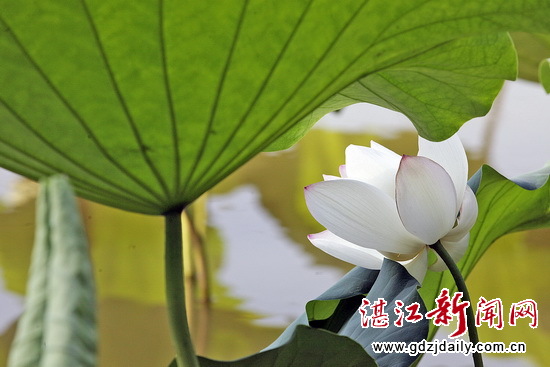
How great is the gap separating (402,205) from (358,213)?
18 mm

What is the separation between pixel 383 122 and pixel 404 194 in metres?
2.16

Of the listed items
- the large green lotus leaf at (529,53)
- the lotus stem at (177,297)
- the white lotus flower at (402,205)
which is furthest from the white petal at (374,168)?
the large green lotus leaf at (529,53)

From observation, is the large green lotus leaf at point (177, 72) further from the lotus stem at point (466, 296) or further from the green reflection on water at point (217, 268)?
the green reflection on water at point (217, 268)

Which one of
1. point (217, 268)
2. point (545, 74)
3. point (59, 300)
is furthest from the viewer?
point (217, 268)

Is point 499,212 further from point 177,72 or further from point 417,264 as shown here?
point 177,72

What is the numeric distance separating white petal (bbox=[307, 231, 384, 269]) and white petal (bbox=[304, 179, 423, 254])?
0.02m

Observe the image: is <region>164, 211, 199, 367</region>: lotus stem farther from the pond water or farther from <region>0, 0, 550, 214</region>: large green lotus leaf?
the pond water

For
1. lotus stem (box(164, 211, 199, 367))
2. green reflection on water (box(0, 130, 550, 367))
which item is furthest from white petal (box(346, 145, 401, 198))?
green reflection on water (box(0, 130, 550, 367))

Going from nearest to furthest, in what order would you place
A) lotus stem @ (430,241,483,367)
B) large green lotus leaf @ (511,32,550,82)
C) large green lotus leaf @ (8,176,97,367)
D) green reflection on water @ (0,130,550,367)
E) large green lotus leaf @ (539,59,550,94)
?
large green lotus leaf @ (8,176,97,367)
lotus stem @ (430,241,483,367)
large green lotus leaf @ (539,59,550,94)
green reflection on water @ (0,130,550,367)
large green lotus leaf @ (511,32,550,82)

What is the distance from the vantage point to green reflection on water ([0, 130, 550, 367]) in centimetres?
132

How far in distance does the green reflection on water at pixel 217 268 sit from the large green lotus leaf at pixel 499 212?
980 mm

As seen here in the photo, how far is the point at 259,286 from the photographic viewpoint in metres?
1.55

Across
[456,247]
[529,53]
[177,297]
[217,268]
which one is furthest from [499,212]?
[529,53]

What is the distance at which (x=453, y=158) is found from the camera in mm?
263
